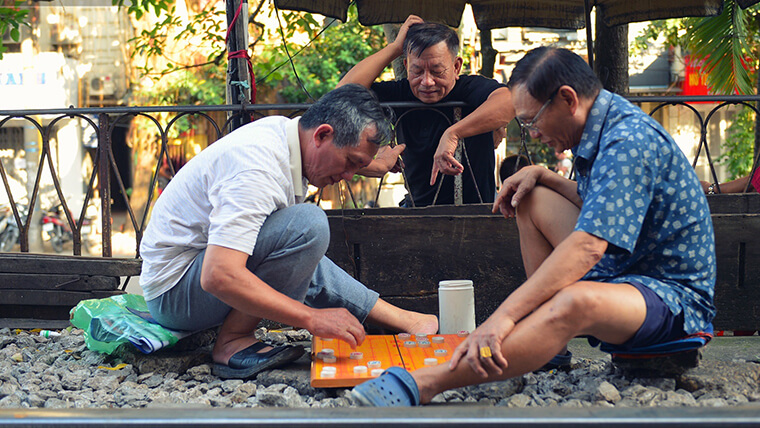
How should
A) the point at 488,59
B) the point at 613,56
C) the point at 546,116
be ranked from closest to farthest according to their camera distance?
1. the point at 546,116
2. the point at 613,56
3. the point at 488,59

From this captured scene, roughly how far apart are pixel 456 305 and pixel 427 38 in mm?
1513

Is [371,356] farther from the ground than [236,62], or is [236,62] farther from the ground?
[236,62]

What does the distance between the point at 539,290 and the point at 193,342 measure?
188 cm

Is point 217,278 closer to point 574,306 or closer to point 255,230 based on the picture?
point 255,230

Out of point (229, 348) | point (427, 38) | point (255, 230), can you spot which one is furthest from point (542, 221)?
point (427, 38)

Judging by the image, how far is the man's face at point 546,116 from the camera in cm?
254

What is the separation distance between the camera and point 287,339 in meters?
4.12

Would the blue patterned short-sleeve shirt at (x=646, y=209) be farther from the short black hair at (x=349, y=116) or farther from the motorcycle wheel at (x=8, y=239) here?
the motorcycle wheel at (x=8, y=239)

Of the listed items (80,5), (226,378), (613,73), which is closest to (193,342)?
(226,378)

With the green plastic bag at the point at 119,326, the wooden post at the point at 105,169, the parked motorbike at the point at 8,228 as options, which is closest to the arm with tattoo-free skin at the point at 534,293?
the green plastic bag at the point at 119,326

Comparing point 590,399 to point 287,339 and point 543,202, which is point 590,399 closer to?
point 543,202

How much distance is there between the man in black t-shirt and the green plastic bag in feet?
4.28

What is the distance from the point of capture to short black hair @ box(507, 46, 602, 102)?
2480 millimetres

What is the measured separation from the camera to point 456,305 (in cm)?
361
